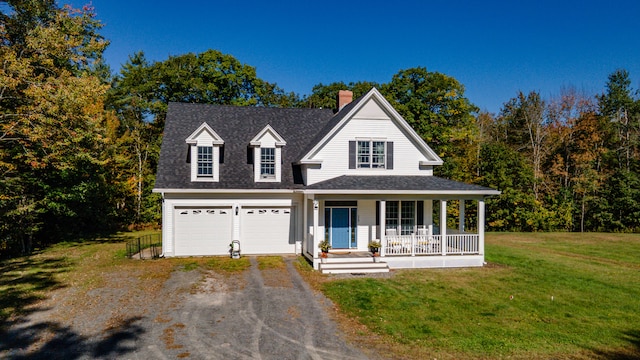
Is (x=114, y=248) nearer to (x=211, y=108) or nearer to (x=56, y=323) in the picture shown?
(x=211, y=108)

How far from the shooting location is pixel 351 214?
61.7 feet

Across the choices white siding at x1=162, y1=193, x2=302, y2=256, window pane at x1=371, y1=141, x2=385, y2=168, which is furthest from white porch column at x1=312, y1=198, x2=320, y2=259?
window pane at x1=371, y1=141, x2=385, y2=168

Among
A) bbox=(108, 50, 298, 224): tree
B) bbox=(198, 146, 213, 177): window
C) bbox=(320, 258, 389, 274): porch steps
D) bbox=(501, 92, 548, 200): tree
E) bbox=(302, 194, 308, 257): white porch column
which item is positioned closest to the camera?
bbox=(320, 258, 389, 274): porch steps

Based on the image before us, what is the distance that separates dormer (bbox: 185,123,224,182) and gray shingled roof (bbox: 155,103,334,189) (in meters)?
0.44

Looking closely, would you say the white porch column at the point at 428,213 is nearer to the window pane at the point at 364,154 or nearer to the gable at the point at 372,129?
the gable at the point at 372,129

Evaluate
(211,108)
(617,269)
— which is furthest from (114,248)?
(617,269)

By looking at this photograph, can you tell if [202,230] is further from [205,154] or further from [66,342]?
[66,342]

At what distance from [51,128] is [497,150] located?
107 feet

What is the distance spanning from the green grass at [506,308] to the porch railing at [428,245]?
110 centimetres

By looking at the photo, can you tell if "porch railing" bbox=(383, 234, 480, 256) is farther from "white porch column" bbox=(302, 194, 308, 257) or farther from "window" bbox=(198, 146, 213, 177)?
"window" bbox=(198, 146, 213, 177)

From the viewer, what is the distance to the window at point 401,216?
1920 cm

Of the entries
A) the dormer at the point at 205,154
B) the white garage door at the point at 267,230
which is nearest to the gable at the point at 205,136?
the dormer at the point at 205,154

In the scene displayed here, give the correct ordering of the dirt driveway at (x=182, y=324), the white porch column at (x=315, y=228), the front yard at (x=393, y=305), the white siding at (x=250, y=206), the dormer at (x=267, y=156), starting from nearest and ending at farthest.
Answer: the dirt driveway at (x=182, y=324) < the front yard at (x=393, y=305) < the white porch column at (x=315, y=228) < the white siding at (x=250, y=206) < the dormer at (x=267, y=156)

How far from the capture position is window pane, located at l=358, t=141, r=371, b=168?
64.2ft
